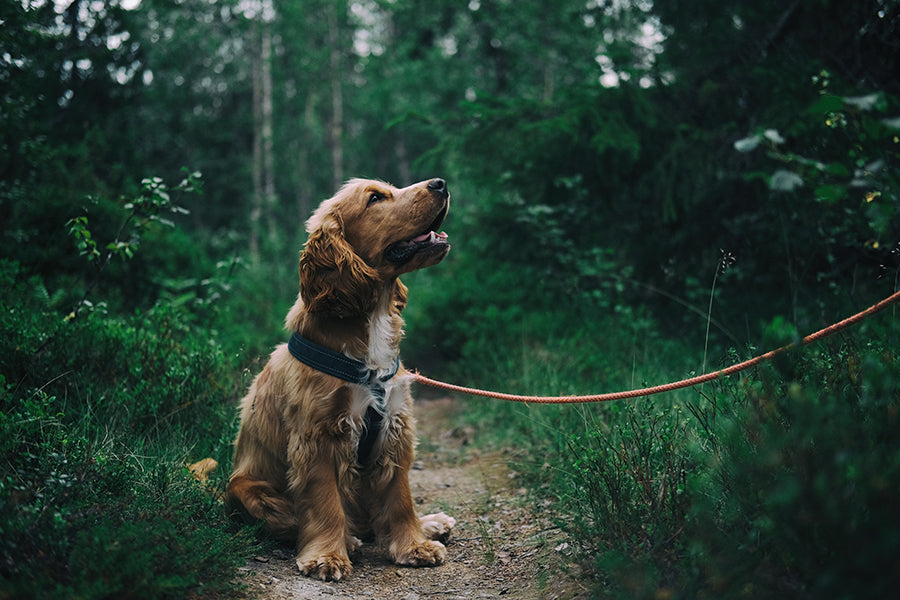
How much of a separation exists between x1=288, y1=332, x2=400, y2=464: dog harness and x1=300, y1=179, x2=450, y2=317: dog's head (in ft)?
0.67

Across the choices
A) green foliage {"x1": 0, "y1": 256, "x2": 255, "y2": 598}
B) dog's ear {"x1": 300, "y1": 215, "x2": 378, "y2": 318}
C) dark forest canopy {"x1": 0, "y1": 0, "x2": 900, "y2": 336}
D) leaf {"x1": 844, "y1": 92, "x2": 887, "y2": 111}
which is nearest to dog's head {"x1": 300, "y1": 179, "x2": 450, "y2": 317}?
dog's ear {"x1": 300, "y1": 215, "x2": 378, "y2": 318}

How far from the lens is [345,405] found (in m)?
3.14

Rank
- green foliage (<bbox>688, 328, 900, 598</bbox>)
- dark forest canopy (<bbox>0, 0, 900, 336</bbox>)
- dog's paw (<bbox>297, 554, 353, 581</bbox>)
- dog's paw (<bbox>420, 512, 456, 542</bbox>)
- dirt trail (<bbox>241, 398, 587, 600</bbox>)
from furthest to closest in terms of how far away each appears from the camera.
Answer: dark forest canopy (<bbox>0, 0, 900, 336</bbox>) < dog's paw (<bbox>420, 512, 456, 542</bbox>) < dog's paw (<bbox>297, 554, 353, 581</bbox>) < dirt trail (<bbox>241, 398, 587, 600</bbox>) < green foliage (<bbox>688, 328, 900, 598</bbox>)

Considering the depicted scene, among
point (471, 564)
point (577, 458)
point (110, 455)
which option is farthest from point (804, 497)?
point (110, 455)

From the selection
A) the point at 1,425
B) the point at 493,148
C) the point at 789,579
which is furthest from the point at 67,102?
the point at 789,579

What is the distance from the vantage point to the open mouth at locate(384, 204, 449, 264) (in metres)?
3.36

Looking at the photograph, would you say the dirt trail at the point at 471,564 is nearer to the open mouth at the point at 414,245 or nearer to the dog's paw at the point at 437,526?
the dog's paw at the point at 437,526

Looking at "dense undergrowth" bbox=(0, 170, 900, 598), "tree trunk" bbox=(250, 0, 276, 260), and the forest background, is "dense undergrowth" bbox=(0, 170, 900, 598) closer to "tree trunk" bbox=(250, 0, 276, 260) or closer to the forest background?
the forest background

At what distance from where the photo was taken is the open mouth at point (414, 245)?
3355 mm

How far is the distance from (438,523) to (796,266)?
4057 millimetres

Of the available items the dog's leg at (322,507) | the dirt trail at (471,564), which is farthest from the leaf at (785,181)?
the dog's leg at (322,507)

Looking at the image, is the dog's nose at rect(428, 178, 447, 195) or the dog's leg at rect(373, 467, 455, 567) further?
the dog's nose at rect(428, 178, 447, 195)

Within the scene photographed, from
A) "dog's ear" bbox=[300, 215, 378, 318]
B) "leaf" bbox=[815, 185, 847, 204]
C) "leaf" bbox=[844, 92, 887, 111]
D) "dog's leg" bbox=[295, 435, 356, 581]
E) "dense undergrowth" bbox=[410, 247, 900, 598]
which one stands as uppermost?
"leaf" bbox=[844, 92, 887, 111]

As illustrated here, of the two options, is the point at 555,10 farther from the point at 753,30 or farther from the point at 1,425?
the point at 1,425
